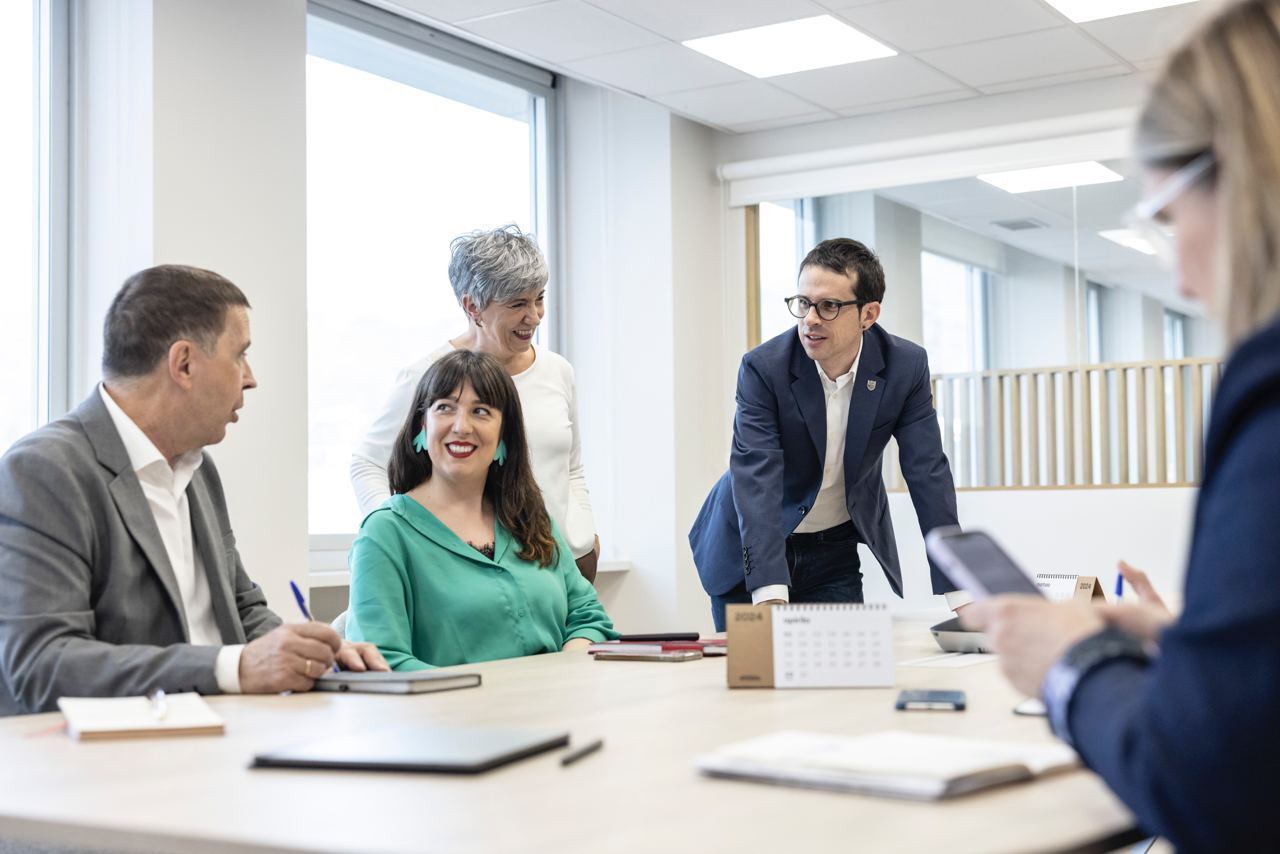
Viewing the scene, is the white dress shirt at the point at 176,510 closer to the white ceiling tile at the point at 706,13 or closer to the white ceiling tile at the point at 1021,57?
the white ceiling tile at the point at 706,13

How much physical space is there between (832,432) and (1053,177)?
288 cm

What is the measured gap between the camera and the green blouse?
2488 millimetres

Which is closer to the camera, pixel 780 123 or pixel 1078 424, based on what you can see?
pixel 1078 424

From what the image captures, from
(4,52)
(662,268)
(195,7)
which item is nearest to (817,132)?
(662,268)

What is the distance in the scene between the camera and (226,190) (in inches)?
171

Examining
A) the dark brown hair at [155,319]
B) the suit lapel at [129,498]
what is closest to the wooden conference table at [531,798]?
the suit lapel at [129,498]

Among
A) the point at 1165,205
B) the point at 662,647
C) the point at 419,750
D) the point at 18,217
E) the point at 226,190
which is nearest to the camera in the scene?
the point at 1165,205

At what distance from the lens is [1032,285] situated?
19.5 feet

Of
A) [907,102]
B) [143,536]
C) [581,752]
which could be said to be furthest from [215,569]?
[907,102]

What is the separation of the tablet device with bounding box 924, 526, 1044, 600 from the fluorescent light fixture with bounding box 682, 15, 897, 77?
399 centimetres

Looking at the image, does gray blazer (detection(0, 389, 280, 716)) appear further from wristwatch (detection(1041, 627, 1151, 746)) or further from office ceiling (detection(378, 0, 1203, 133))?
office ceiling (detection(378, 0, 1203, 133))

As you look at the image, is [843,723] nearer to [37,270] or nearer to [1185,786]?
[1185,786]

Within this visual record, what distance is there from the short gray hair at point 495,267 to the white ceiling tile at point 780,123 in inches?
120

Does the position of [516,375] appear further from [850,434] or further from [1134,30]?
[1134,30]
